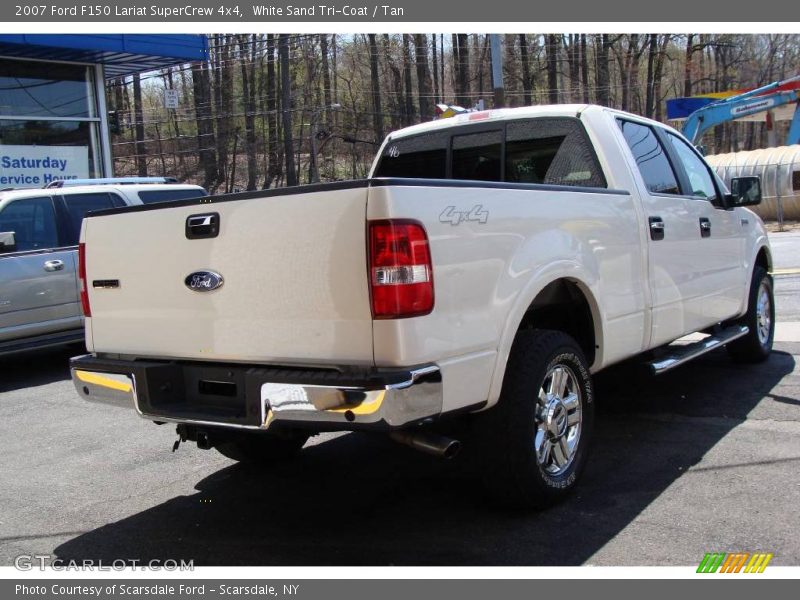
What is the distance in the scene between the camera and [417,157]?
5.78 metres

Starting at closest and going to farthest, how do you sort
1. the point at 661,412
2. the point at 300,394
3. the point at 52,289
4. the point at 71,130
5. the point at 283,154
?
the point at 300,394, the point at 661,412, the point at 52,289, the point at 71,130, the point at 283,154

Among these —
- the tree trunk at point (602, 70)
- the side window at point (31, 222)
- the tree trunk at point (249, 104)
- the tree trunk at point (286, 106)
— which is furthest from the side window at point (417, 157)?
the tree trunk at point (602, 70)

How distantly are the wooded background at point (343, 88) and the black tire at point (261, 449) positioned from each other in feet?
95.5

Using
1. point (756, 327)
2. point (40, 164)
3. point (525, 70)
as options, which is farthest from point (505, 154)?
point (525, 70)

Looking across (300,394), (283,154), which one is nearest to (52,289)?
(300,394)

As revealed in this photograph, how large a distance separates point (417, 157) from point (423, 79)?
4070 cm

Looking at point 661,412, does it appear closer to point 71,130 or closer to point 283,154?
point 71,130

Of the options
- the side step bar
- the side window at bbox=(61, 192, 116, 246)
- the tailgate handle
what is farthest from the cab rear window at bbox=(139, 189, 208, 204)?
the side step bar

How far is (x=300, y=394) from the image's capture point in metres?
3.25

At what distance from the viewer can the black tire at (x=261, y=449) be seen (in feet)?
15.5

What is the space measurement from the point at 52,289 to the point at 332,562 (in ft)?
19.6

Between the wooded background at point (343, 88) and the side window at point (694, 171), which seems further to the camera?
the wooded background at point (343, 88)

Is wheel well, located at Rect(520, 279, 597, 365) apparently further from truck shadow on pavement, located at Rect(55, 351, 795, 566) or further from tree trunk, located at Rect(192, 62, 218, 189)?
tree trunk, located at Rect(192, 62, 218, 189)

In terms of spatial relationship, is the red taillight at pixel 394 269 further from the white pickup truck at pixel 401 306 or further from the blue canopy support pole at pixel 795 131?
the blue canopy support pole at pixel 795 131
